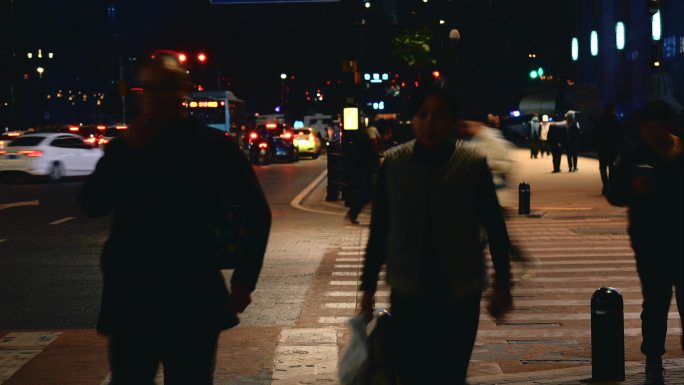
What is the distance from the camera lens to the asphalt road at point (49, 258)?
1063 cm

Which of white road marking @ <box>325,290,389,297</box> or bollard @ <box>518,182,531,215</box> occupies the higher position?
bollard @ <box>518,182,531,215</box>

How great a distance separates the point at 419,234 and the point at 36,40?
104608 millimetres

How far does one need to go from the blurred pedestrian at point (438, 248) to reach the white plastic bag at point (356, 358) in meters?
0.12

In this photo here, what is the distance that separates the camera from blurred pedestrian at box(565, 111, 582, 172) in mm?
33344

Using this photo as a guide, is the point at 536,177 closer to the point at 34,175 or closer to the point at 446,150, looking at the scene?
the point at 34,175

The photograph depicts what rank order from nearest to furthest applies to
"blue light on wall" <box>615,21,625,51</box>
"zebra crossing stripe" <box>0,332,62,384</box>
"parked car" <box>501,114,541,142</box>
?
"zebra crossing stripe" <box>0,332,62,384</box> → "blue light on wall" <box>615,21,625,51</box> → "parked car" <box>501,114,541,142</box>

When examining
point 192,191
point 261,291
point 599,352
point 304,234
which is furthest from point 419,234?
point 304,234

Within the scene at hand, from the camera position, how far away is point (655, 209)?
6.55 meters

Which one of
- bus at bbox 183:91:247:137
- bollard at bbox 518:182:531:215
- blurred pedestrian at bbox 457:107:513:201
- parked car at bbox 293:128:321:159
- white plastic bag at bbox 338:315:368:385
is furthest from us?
bus at bbox 183:91:247:137

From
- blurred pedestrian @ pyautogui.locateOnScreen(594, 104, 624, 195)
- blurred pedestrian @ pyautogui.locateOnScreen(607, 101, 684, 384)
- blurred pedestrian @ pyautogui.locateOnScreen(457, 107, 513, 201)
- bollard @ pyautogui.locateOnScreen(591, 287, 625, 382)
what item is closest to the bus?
blurred pedestrian @ pyautogui.locateOnScreen(594, 104, 624, 195)

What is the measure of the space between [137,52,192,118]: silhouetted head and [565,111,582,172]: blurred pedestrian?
97.4 feet

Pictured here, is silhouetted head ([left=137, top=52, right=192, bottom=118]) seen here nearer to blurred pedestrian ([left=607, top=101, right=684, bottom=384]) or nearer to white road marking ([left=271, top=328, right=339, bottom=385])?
blurred pedestrian ([left=607, top=101, right=684, bottom=384])

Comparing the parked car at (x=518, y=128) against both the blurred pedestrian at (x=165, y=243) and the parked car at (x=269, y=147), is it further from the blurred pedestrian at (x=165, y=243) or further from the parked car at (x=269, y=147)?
the blurred pedestrian at (x=165, y=243)

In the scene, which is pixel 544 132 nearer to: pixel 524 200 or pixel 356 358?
pixel 524 200
